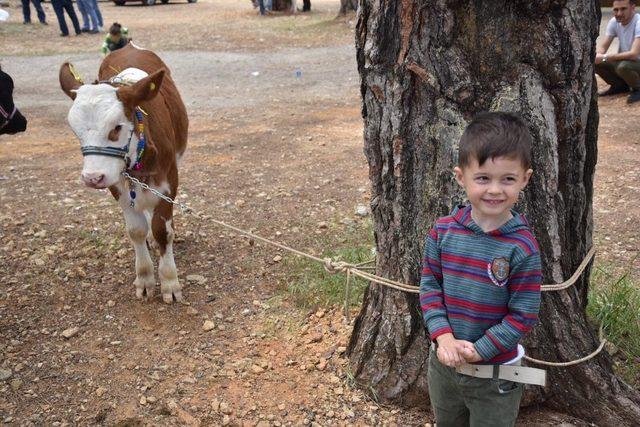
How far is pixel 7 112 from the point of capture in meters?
4.21

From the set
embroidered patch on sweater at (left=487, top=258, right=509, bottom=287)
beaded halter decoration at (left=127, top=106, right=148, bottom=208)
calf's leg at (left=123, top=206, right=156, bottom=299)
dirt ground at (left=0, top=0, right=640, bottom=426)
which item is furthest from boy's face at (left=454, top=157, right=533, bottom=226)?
calf's leg at (left=123, top=206, right=156, bottom=299)

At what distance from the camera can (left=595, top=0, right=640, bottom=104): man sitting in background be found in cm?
820

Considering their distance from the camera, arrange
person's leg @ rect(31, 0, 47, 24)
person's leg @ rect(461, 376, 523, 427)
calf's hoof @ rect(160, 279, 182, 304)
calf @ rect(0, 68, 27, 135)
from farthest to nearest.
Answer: person's leg @ rect(31, 0, 47, 24)
calf's hoof @ rect(160, 279, 182, 304)
calf @ rect(0, 68, 27, 135)
person's leg @ rect(461, 376, 523, 427)

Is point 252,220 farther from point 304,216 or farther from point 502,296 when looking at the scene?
point 502,296

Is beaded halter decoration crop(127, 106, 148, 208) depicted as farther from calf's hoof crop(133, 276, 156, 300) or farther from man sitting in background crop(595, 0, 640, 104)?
man sitting in background crop(595, 0, 640, 104)

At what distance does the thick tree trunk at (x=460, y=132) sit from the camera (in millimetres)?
2492

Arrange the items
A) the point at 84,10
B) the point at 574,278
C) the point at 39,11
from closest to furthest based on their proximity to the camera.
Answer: the point at 574,278 < the point at 84,10 < the point at 39,11

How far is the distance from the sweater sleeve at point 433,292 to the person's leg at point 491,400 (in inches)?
8.8

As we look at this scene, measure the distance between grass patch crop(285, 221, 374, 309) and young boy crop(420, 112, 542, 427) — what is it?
5.57 feet

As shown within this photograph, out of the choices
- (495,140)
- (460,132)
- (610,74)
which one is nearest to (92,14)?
(610,74)

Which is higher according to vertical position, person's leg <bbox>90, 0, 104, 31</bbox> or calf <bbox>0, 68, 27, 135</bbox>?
person's leg <bbox>90, 0, 104, 31</bbox>

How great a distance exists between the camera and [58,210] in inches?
224

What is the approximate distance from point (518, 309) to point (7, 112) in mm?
3597

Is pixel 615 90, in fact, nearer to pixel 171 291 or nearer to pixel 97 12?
pixel 171 291
